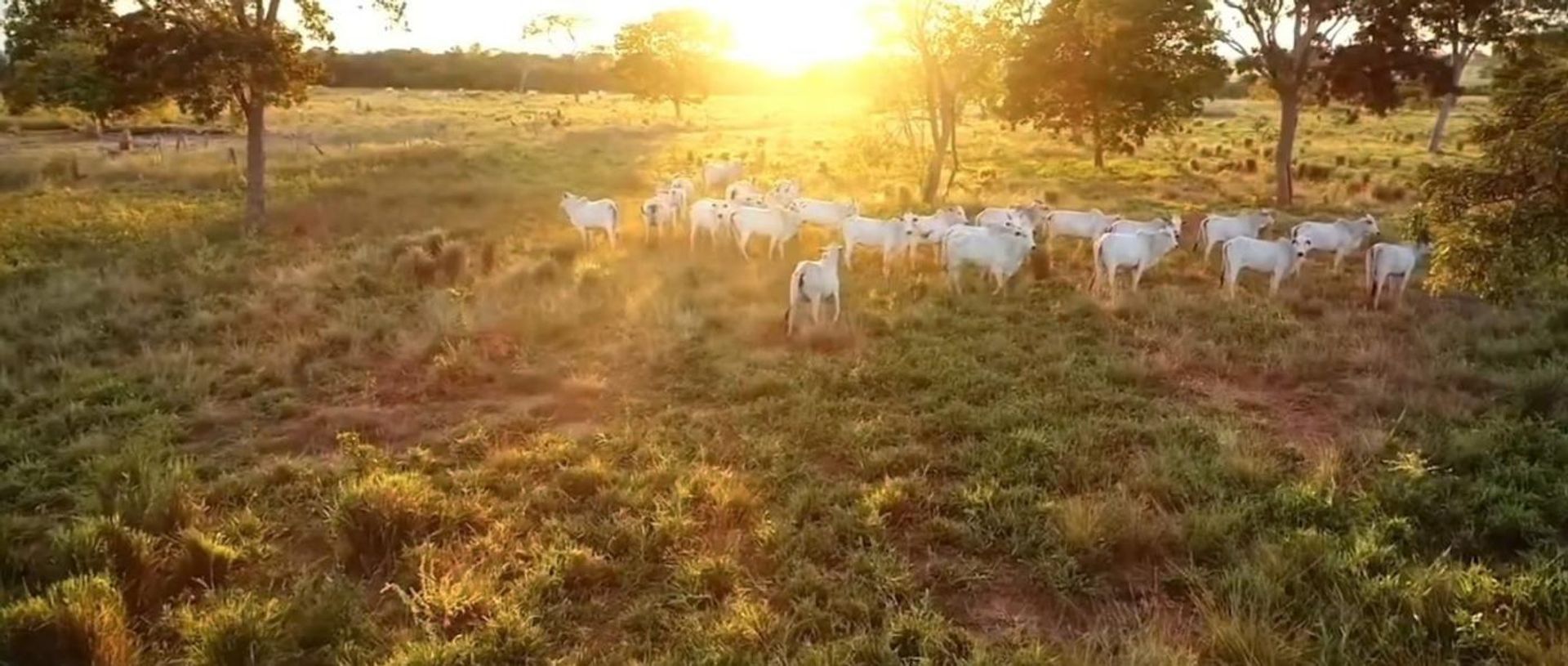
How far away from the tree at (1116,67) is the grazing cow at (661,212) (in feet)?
42.7

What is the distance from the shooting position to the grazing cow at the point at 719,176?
28.0 m

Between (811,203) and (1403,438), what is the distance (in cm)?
Answer: 1260

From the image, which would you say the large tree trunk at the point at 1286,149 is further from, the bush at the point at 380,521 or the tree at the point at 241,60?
the bush at the point at 380,521

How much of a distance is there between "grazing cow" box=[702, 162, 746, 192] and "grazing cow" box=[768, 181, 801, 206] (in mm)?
5293

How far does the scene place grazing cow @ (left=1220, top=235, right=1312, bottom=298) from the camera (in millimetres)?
14775

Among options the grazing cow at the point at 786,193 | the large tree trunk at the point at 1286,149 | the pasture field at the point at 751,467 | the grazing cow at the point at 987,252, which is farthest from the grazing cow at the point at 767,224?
the large tree trunk at the point at 1286,149

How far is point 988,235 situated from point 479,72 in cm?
8194

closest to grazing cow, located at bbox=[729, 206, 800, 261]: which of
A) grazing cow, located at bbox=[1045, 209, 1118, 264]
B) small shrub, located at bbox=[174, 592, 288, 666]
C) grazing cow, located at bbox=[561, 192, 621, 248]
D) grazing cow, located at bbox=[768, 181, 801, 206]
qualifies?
grazing cow, located at bbox=[768, 181, 801, 206]

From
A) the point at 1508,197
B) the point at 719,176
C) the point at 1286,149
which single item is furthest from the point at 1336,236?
the point at 719,176

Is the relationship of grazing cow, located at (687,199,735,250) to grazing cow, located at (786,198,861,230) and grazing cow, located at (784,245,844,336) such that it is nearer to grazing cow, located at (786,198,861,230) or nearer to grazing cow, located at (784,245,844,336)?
grazing cow, located at (786,198,861,230)

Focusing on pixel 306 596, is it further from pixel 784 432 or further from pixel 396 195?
pixel 396 195

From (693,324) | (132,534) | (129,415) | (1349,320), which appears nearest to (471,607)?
(132,534)

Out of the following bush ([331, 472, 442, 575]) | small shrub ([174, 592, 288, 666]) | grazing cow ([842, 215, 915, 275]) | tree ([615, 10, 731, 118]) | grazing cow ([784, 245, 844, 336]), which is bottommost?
small shrub ([174, 592, 288, 666])

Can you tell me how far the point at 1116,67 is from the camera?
30.0 meters
